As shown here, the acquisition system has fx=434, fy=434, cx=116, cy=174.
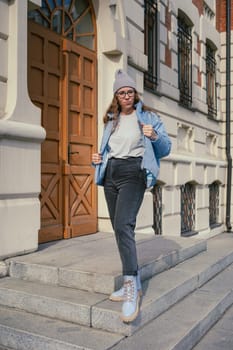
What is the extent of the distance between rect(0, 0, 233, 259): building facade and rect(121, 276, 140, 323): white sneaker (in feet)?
5.70

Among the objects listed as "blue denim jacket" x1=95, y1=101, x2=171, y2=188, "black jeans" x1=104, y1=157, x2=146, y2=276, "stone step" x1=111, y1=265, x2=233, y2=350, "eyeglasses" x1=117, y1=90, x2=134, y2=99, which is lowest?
"stone step" x1=111, y1=265, x2=233, y2=350

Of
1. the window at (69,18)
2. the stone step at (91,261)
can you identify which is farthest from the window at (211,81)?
the stone step at (91,261)

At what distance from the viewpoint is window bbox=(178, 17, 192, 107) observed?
10508 millimetres

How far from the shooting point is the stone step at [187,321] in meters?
3.34

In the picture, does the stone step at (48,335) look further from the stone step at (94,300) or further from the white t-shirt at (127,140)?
the white t-shirt at (127,140)

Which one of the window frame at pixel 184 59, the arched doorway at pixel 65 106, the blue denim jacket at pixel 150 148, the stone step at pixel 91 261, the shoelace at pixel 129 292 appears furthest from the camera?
the window frame at pixel 184 59

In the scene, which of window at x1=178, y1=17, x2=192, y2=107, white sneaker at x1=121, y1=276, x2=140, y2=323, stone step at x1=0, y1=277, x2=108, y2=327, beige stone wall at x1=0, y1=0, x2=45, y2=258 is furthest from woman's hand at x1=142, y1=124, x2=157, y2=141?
window at x1=178, y1=17, x2=192, y2=107

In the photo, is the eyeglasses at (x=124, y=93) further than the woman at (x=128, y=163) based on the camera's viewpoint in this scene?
Yes

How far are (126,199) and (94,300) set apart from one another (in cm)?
95

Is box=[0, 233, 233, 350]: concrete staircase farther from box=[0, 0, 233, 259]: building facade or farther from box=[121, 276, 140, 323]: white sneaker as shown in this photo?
box=[0, 0, 233, 259]: building facade

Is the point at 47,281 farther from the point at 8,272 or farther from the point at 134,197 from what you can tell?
the point at 134,197

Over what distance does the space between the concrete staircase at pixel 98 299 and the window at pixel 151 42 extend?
14.4 ft

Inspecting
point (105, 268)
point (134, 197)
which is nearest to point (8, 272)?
point (105, 268)

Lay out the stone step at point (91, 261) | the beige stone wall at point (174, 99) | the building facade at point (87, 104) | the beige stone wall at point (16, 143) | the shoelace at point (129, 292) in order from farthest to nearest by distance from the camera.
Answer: the beige stone wall at point (174, 99) < the building facade at point (87, 104) < the beige stone wall at point (16, 143) < the stone step at point (91, 261) < the shoelace at point (129, 292)
